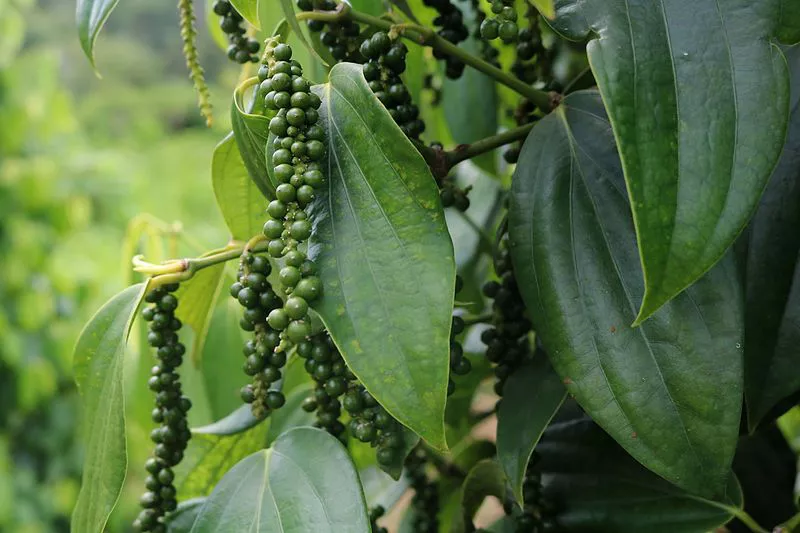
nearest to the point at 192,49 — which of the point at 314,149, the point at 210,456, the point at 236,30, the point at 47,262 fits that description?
the point at 236,30

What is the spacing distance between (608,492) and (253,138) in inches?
10.5

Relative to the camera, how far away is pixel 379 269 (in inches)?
12.4

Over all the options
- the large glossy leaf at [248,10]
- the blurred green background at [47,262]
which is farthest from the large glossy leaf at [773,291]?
the blurred green background at [47,262]

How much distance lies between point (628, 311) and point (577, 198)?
6cm

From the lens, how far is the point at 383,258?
12.5 inches

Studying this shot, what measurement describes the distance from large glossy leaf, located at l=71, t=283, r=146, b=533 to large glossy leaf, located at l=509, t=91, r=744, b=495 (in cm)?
19

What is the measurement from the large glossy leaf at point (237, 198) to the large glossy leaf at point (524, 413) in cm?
16

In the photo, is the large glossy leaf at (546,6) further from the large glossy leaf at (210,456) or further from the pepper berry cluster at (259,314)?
the large glossy leaf at (210,456)

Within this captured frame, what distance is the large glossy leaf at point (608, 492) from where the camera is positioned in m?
0.42

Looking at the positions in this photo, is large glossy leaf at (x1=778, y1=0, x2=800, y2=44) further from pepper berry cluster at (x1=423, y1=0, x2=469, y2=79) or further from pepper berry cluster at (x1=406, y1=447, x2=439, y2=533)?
pepper berry cluster at (x1=406, y1=447, x2=439, y2=533)


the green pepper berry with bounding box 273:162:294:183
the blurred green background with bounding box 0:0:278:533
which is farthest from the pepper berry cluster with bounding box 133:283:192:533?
the blurred green background with bounding box 0:0:278:533

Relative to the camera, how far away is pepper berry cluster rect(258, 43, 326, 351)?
315mm

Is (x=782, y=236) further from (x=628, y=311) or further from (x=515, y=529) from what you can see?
(x=515, y=529)

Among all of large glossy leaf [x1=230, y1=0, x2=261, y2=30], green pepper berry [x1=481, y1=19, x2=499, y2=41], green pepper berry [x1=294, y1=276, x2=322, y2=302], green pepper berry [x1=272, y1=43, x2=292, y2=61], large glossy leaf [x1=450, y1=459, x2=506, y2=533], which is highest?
large glossy leaf [x1=230, y1=0, x2=261, y2=30]
